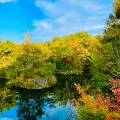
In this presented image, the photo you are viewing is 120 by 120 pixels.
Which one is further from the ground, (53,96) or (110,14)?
(110,14)

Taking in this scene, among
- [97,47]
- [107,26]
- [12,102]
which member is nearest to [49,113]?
[12,102]

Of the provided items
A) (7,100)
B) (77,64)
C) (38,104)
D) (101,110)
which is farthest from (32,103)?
(77,64)

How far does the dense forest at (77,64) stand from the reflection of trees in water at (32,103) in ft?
10.1

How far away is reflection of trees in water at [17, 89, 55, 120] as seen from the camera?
2402cm

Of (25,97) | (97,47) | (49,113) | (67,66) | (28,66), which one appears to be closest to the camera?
(49,113)

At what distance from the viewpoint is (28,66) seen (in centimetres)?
3738

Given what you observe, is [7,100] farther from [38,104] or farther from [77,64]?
[77,64]

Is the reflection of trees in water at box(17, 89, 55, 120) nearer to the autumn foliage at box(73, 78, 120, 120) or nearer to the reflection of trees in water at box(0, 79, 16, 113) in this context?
the reflection of trees in water at box(0, 79, 16, 113)

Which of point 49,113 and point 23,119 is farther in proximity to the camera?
point 49,113

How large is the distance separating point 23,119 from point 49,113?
3.06 meters

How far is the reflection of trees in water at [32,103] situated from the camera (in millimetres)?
24016

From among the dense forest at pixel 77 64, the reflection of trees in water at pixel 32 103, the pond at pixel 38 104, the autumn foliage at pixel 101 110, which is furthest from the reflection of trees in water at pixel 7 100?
the autumn foliage at pixel 101 110

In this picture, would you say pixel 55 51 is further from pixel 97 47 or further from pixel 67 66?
pixel 97 47

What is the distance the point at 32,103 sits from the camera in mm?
27641
